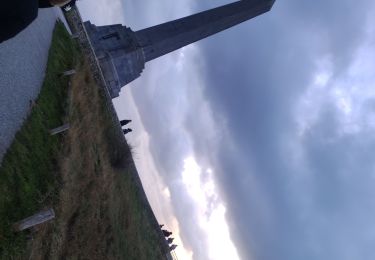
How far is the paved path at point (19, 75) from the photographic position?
11438mm

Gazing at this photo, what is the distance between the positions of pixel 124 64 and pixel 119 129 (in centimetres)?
807

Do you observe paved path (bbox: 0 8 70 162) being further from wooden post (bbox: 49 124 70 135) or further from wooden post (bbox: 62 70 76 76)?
wooden post (bbox: 49 124 70 135)

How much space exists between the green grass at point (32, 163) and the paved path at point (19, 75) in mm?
288

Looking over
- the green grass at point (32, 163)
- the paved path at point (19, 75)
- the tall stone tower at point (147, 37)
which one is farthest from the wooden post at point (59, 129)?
the tall stone tower at point (147, 37)

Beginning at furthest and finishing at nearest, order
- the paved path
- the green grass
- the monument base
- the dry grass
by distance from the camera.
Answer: the monument base → the dry grass → the paved path → the green grass

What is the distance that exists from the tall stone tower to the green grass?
452 inches

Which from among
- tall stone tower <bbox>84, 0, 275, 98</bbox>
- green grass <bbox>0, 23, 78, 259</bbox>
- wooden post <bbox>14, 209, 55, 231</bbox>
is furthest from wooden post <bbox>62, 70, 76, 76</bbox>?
tall stone tower <bbox>84, 0, 275, 98</bbox>

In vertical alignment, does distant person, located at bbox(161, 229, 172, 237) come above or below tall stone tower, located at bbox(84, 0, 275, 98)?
below

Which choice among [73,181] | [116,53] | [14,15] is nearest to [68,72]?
[73,181]

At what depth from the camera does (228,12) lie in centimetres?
3891

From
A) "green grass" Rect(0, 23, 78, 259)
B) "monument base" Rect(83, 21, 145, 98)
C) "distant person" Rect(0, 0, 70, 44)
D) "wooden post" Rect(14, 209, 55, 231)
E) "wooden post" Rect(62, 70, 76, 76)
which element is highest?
"monument base" Rect(83, 21, 145, 98)

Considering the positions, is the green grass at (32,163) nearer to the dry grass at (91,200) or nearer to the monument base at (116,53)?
the dry grass at (91,200)

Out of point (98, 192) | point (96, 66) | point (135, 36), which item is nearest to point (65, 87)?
point (98, 192)

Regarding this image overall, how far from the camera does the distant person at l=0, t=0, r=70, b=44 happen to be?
2791 millimetres
